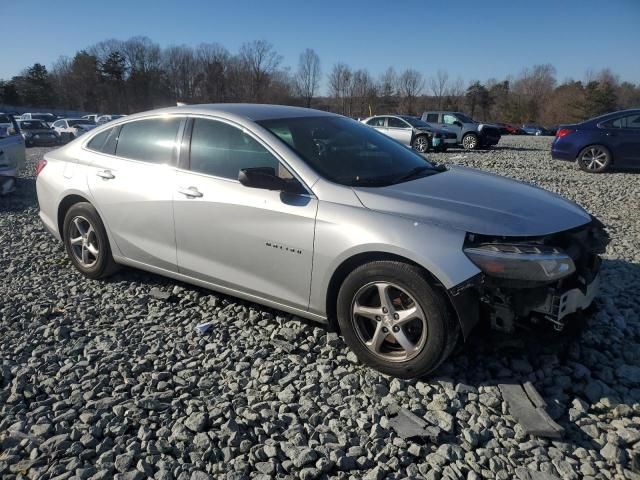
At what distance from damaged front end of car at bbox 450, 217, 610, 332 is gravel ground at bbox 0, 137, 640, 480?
0.25 m

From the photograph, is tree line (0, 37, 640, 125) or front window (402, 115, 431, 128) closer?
front window (402, 115, 431, 128)

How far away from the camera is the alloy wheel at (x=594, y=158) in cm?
1148

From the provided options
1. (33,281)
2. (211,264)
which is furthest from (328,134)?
(33,281)

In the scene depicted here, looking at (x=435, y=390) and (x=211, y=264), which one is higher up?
(x=211, y=264)

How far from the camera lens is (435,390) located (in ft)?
9.22

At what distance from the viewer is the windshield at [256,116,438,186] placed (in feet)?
10.8

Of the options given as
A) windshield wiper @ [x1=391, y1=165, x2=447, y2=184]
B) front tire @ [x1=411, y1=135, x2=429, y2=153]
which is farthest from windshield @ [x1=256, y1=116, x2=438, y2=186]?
front tire @ [x1=411, y1=135, x2=429, y2=153]

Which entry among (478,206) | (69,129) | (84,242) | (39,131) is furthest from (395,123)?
(69,129)

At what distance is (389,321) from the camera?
286 centimetres

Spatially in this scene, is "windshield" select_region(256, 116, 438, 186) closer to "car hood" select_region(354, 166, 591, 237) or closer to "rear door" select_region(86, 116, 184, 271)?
"car hood" select_region(354, 166, 591, 237)

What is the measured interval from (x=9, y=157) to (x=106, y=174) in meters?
6.82

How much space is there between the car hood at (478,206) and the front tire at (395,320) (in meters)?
0.36

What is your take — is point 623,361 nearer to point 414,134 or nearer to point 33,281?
point 33,281

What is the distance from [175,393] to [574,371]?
2.46m
